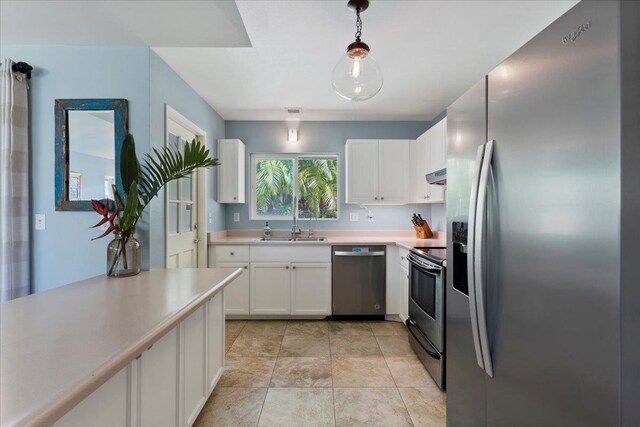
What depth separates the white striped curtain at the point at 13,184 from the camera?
195 centimetres

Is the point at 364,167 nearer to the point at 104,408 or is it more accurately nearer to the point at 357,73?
the point at 357,73

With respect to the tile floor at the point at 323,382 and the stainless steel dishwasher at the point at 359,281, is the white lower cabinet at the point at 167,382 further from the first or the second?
the stainless steel dishwasher at the point at 359,281

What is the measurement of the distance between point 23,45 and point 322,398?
3.25m

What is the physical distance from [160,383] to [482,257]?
145 cm

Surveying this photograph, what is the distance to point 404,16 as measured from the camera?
1.74 m

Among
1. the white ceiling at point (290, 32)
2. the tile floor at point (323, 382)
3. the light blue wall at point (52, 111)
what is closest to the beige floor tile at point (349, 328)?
the tile floor at point (323, 382)

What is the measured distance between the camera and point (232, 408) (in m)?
1.85

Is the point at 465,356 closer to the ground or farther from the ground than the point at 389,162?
closer to the ground

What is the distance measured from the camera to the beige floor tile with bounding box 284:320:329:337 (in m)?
2.98

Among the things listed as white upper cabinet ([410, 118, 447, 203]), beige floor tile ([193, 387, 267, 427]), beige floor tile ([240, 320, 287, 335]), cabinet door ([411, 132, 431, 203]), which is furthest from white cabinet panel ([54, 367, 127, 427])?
cabinet door ([411, 132, 431, 203])

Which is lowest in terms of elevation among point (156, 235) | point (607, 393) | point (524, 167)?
point (607, 393)

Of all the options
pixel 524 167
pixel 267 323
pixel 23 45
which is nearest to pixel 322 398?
pixel 267 323

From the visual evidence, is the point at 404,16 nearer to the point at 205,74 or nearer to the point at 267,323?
the point at 205,74

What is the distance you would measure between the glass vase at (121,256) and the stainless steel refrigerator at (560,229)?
192 cm
